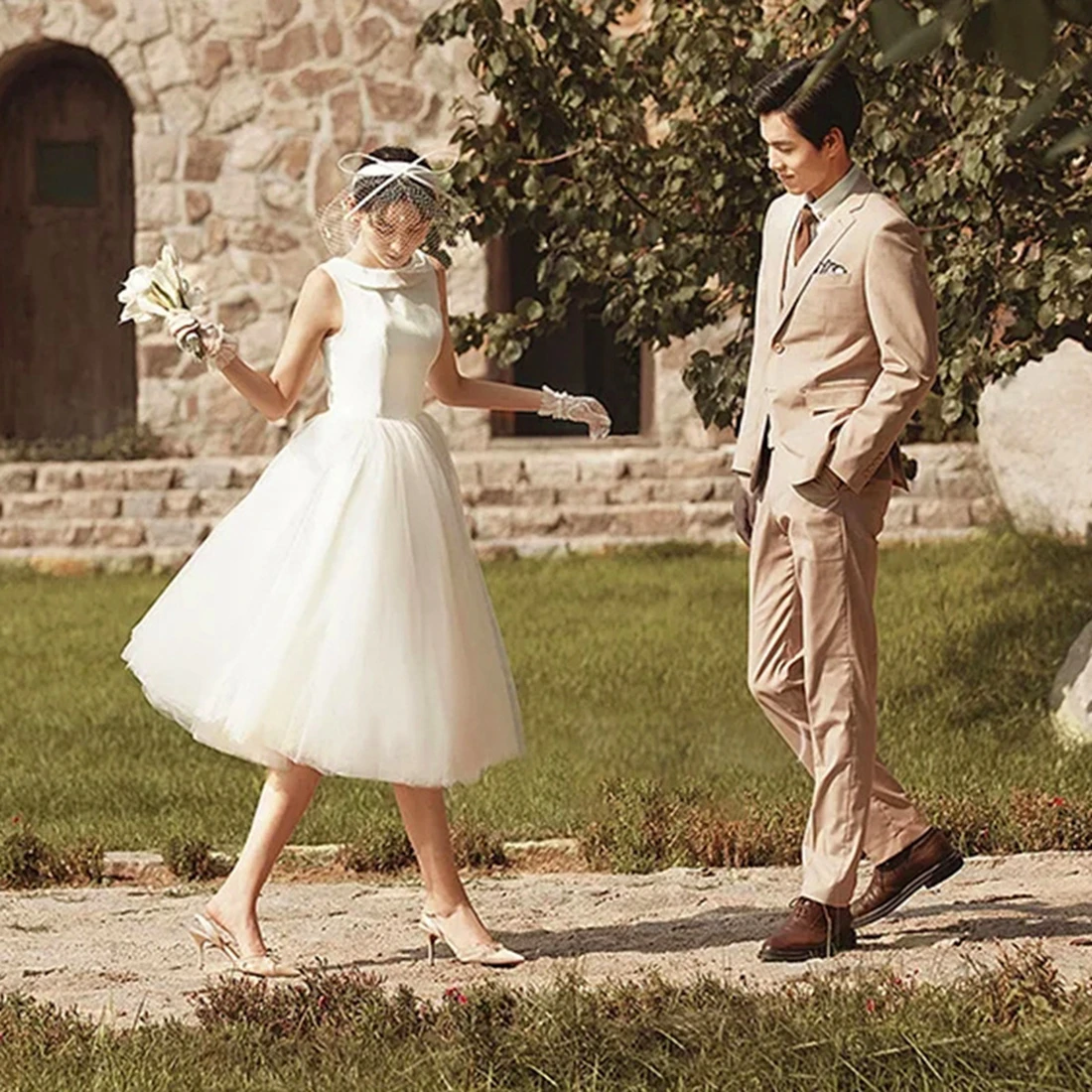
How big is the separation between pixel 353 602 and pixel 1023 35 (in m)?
3.19

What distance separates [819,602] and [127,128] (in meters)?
11.7

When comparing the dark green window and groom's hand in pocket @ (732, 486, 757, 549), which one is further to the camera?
the dark green window

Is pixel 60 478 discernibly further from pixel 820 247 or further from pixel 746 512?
pixel 820 247

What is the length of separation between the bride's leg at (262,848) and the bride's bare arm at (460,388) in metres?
1.00

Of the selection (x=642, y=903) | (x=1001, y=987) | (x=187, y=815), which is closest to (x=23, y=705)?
(x=187, y=815)

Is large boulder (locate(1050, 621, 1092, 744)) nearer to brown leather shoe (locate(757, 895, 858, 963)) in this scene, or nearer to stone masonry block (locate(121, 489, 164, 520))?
brown leather shoe (locate(757, 895, 858, 963))

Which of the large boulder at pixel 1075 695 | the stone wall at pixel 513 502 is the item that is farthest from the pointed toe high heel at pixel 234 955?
the stone wall at pixel 513 502

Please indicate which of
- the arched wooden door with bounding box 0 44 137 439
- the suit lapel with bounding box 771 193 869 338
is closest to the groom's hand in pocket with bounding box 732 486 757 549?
the suit lapel with bounding box 771 193 869 338

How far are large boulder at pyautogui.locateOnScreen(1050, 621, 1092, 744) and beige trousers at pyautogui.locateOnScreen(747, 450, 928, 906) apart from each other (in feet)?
10.8

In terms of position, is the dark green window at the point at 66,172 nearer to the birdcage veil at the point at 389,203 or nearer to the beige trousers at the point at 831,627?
the birdcage veil at the point at 389,203

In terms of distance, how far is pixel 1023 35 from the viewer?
2.62m

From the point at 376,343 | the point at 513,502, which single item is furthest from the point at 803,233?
the point at 513,502

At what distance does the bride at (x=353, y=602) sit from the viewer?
5555mm

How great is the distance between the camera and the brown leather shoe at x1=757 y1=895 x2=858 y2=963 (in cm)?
561
